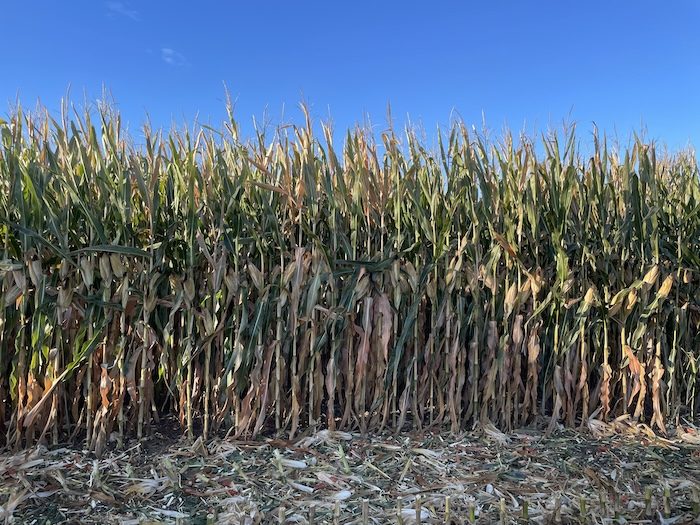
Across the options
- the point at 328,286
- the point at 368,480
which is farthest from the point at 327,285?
the point at 368,480

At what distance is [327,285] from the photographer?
2.79 meters

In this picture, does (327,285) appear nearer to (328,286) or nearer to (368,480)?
(328,286)

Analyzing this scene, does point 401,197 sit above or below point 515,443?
above

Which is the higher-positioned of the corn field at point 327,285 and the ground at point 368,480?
the corn field at point 327,285

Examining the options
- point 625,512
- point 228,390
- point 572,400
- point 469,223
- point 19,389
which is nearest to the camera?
point 625,512

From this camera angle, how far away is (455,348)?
284cm

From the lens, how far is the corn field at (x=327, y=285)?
2570mm

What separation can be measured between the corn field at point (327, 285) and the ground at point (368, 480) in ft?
0.49

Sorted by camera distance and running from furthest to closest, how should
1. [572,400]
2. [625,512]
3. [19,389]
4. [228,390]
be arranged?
1. [572,400]
2. [228,390]
3. [19,389]
4. [625,512]

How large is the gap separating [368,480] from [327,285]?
1021 millimetres

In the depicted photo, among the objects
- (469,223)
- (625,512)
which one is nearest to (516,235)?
(469,223)

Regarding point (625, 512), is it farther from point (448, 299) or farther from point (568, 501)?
point (448, 299)

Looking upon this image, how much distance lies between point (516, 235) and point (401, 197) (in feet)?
2.43

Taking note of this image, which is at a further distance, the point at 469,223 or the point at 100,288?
the point at 469,223
